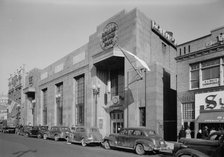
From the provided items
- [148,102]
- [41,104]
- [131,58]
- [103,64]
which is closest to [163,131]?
[148,102]

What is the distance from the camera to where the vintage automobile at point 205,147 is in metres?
8.95

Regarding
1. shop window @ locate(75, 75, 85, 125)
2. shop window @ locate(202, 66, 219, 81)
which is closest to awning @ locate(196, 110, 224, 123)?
shop window @ locate(202, 66, 219, 81)

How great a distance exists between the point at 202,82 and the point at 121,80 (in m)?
11.9

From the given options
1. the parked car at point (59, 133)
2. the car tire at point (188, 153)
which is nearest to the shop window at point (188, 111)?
the parked car at point (59, 133)

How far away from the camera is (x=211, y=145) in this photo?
30.4 feet

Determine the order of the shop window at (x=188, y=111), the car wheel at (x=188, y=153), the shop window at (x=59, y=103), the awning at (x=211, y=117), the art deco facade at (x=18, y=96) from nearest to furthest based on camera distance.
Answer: the car wheel at (x=188, y=153)
the awning at (x=211, y=117)
the shop window at (x=188, y=111)
the shop window at (x=59, y=103)
the art deco facade at (x=18, y=96)

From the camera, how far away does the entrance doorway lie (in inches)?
1173

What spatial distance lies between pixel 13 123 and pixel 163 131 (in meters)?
30.1

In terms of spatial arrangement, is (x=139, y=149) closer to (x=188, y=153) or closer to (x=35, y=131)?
(x=188, y=153)

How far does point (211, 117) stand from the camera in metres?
19.4

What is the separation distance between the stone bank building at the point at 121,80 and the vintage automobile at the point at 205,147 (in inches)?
565

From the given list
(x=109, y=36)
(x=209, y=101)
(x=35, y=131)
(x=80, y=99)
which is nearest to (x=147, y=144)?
(x=209, y=101)

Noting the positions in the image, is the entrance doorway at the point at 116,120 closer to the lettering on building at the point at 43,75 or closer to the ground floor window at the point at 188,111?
the ground floor window at the point at 188,111

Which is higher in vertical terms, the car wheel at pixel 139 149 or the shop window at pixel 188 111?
the shop window at pixel 188 111
